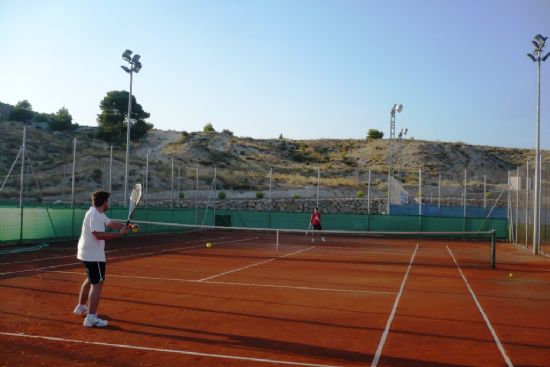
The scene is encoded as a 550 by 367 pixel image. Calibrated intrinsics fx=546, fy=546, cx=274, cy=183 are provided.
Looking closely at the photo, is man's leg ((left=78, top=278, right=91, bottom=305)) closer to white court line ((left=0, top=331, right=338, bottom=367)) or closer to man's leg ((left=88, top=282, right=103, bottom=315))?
man's leg ((left=88, top=282, right=103, bottom=315))

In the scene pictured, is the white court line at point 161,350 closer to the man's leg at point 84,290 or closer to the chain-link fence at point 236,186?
the man's leg at point 84,290

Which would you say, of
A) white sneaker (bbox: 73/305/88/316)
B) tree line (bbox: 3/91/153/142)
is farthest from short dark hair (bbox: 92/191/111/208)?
tree line (bbox: 3/91/153/142)

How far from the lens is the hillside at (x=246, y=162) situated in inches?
1871

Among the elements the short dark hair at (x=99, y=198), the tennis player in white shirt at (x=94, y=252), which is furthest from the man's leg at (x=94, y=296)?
the short dark hair at (x=99, y=198)

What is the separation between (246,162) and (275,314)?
6279 cm

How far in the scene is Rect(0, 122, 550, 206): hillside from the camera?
4753cm

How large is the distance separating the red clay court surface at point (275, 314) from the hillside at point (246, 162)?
69.6 feet

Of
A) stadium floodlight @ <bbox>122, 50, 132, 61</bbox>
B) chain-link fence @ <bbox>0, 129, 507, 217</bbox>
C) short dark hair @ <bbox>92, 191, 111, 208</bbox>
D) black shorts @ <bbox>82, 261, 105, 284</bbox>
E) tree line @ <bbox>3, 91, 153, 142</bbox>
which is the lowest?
black shorts @ <bbox>82, 261, 105, 284</bbox>

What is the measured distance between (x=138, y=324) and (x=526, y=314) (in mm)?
6020

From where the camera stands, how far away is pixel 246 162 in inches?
2788

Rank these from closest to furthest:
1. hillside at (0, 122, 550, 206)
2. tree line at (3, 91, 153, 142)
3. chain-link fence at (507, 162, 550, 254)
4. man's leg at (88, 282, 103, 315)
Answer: man's leg at (88, 282, 103, 315), chain-link fence at (507, 162, 550, 254), hillside at (0, 122, 550, 206), tree line at (3, 91, 153, 142)

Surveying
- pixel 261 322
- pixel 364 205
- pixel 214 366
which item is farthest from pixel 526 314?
pixel 364 205

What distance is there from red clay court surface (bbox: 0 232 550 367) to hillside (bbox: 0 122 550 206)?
21203mm

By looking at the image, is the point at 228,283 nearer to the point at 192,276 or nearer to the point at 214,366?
the point at 192,276
